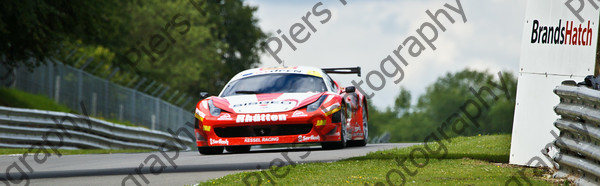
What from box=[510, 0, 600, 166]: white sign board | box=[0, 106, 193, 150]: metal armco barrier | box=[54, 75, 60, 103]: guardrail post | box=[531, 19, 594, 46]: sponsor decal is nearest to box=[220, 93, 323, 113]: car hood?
box=[510, 0, 600, 166]: white sign board

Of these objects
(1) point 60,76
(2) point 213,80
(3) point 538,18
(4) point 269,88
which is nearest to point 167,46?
(2) point 213,80

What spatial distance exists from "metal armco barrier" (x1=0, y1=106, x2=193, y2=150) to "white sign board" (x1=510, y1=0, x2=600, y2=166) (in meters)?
11.8

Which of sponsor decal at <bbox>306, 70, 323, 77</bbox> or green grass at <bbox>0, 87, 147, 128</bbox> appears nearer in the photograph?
sponsor decal at <bbox>306, 70, 323, 77</bbox>

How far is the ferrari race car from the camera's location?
1198 centimetres

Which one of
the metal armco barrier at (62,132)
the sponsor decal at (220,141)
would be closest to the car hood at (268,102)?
the sponsor decal at (220,141)

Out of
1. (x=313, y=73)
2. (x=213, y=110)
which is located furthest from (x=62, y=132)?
(x=213, y=110)

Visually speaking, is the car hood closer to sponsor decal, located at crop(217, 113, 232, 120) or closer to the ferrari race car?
the ferrari race car

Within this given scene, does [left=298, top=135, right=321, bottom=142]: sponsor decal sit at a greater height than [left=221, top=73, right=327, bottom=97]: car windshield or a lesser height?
lesser

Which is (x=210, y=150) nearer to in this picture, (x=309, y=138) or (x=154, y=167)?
(x=309, y=138)

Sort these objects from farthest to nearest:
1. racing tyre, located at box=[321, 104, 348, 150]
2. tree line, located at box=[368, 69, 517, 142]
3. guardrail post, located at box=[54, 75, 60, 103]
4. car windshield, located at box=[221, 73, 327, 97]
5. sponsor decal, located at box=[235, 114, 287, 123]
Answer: tree line, located at box=[368, 69, 517, 142], guardrail post, located at box=[54, 75, 60, 103], car windshield, located at box=[221, 73, 327, 97], racing tyre, located at box=[321, 104, 348, 150], sponsor decal, located at box=[235, 114, 287, 123]

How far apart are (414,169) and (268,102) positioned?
11.7 feet

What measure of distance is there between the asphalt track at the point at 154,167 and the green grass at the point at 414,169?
78 centimetres

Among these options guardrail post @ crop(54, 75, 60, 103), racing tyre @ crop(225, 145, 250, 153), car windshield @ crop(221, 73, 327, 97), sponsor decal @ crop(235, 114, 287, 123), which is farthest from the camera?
guardrail post @ crop(54, 75, 60, 103)

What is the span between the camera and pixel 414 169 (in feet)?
29.9
